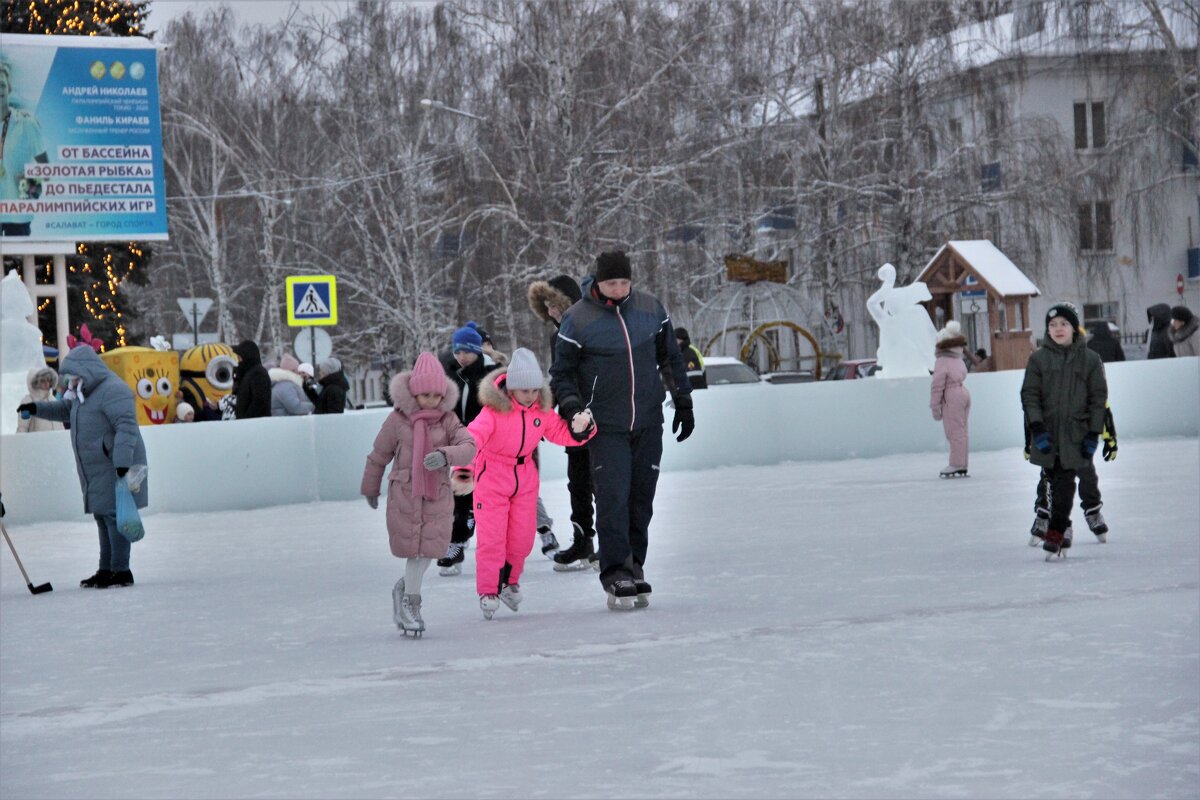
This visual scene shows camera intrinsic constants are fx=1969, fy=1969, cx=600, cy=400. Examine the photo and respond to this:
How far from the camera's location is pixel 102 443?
1091 cm

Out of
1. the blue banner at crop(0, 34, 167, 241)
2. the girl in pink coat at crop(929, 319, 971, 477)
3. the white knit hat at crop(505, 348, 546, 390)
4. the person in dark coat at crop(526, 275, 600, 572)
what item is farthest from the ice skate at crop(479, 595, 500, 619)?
the blue banner at crop(0, 34, 167, 241)

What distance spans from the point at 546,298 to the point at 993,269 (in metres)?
19.8

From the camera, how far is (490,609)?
8.53m

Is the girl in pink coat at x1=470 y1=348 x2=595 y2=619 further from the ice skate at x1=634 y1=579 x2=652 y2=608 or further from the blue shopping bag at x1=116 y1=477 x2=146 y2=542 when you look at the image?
the blue shopping bag at x1=116 y1=477 x2=146 y2=542

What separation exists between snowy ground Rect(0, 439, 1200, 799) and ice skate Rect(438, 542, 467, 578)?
0.21 metres

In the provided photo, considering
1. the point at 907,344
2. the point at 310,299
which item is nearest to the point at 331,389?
the point at 310,299

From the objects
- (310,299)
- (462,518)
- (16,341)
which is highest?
(310,299)

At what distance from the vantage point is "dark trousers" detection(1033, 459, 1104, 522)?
10.5 m

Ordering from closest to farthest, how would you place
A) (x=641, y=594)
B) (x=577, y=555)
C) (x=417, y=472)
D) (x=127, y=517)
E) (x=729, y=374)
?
(x=417, y=472) → (x=641, y=594) → (x=127, y=517) → (x=577, y=555) → (x=729, y=374)

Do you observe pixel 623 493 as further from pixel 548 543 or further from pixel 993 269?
pixel 993 269

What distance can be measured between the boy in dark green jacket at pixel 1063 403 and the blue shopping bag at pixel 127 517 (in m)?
4.73

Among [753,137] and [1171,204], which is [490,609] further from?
[753,137]

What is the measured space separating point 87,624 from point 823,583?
3.45 m

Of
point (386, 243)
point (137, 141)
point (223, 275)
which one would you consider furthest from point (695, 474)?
point (223, 275)
